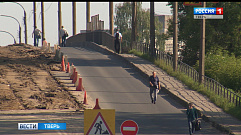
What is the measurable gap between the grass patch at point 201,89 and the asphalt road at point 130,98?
1790 mm

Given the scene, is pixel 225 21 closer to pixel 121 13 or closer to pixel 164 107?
pixel 164 107

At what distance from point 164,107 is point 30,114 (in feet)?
19.3

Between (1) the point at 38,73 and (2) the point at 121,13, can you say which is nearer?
(1) the point at 38,73

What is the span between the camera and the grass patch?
21484 mm

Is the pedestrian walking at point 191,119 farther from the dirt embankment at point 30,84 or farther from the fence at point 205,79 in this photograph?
the dirt embankment at point 30,84

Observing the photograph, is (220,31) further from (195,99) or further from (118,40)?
(195,99)

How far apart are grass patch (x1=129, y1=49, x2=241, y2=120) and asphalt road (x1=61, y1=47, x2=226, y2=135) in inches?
70.5

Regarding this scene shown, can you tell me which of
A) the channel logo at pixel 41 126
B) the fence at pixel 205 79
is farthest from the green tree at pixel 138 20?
the channel logo at pixel 41 126

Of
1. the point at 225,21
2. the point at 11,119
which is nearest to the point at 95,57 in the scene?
the point at 225,21

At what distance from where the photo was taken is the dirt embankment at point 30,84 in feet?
73.8

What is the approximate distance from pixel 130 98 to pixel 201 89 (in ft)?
13.2

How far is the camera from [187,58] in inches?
1565

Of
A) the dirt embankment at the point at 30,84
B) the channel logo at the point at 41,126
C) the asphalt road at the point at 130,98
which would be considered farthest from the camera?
the dirt embankment at the point at 30,84

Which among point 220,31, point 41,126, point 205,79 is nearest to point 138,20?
point 220,31
